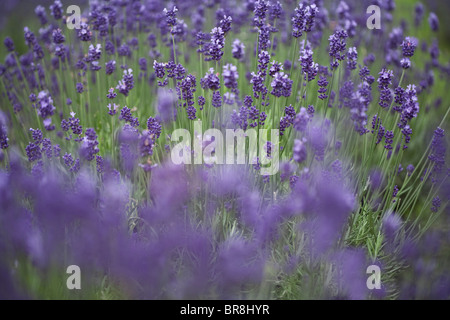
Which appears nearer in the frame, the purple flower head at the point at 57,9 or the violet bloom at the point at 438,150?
the violet bloom at the point at 438,150

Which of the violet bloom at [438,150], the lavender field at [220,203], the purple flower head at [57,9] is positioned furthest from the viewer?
the purple flower head at [57,9]

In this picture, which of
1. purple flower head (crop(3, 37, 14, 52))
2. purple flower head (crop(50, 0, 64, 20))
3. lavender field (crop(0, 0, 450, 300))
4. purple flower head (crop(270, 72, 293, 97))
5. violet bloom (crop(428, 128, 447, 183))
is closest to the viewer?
lavender field (crop(0, 0, 450, 300))

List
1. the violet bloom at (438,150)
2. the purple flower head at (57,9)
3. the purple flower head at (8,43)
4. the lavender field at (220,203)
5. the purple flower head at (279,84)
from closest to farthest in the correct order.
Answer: the lavender field at (220,203), the purple flower head at (279,84), the violet bloom at (438,150), the purple flower head at (57,9), the purple flower head at (8,43)

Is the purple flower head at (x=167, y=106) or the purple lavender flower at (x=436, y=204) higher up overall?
the purple flower head at (x=167, y=106)

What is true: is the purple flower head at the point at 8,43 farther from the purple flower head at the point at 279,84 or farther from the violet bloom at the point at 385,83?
the violet bloom at the point at 385,83

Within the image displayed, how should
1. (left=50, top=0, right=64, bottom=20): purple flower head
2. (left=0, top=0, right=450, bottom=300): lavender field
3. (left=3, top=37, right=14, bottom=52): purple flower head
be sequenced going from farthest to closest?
(left=3, top=37, right=14, bottom=52): purple flower head
(left=50, top=0, right=64, bottom=20): purple flower head
(left=0, top=0, right=450, bottom=300): lavender field

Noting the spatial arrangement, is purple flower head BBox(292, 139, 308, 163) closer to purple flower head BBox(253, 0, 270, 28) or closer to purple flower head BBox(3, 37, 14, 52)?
purple flower head BBox(253, 0, 270, 28)

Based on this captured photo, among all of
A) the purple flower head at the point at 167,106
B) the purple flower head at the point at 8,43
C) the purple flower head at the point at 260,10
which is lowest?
the purple flower head at the point at 167,106

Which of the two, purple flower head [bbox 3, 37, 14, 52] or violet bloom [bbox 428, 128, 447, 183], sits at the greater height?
purple flower head [bbox 3, 37, 14, 52]

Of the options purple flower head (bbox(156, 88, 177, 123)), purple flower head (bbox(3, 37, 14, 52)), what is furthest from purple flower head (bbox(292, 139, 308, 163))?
purple flower head (bbox(3, 37, 14, 52))

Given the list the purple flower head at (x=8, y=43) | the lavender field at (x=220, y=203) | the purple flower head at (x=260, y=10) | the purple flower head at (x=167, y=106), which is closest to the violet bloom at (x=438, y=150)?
the lavender field at (x=220, y=203)

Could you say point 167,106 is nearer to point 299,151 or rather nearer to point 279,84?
point 279,84

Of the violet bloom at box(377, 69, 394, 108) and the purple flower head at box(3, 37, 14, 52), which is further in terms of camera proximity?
the purple flower head at box(3, 37, 14, 52)
